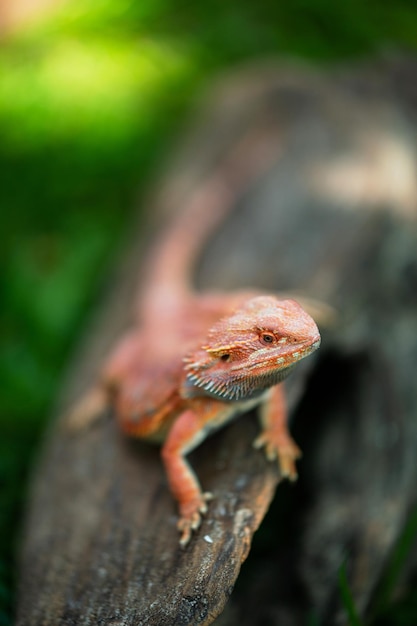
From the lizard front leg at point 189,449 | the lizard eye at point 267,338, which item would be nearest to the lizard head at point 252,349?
the lizard eye at point 267,338

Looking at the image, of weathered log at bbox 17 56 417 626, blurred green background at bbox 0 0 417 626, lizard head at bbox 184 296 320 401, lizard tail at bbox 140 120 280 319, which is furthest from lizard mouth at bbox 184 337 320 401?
blurred green background at bbox 0 0 417 626

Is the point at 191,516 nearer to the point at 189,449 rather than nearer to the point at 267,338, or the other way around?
the point at 189,449

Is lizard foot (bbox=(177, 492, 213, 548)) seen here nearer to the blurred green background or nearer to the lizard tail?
the lizard tail

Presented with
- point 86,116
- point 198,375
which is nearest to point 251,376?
point 198,375

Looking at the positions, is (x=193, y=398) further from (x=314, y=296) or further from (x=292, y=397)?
(x=314, y=296)

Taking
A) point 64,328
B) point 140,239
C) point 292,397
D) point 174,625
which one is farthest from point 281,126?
point 174,625
